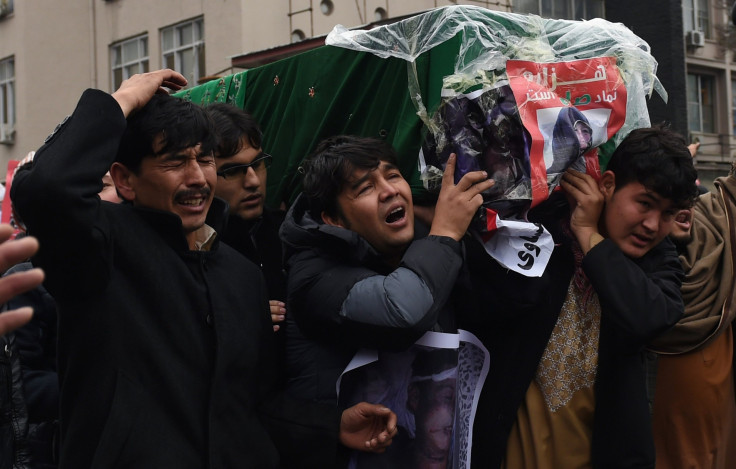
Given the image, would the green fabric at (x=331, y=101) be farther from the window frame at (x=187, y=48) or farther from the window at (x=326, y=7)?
the window frame at (x=187, y=48)

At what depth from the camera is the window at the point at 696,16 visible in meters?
19.2

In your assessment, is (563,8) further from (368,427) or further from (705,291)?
(368,427)

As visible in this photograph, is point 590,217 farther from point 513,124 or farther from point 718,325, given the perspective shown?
point 718,325

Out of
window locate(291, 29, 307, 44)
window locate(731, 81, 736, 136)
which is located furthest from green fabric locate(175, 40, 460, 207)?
window locate(731, 81, 736, 136)

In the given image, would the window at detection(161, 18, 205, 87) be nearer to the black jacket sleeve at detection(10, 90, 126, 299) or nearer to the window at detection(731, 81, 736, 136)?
the black jacket sleeve at detection(10, 90, 126, 299)

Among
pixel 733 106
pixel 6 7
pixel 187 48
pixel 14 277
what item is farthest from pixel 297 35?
pixel 14 277

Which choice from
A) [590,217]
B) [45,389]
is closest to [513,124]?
[590,217]

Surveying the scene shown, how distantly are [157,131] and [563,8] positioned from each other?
16272 mm

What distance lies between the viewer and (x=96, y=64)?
1623cm

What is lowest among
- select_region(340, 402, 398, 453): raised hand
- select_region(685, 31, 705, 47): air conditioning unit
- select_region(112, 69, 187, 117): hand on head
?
select_region(340, 402, 398, 453): raised hand

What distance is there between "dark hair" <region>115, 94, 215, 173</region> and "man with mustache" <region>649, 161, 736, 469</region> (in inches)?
66.3

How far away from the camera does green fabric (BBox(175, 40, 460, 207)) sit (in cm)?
265

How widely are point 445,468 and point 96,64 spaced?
Result: 51.1 ft

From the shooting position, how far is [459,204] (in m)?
2.33
